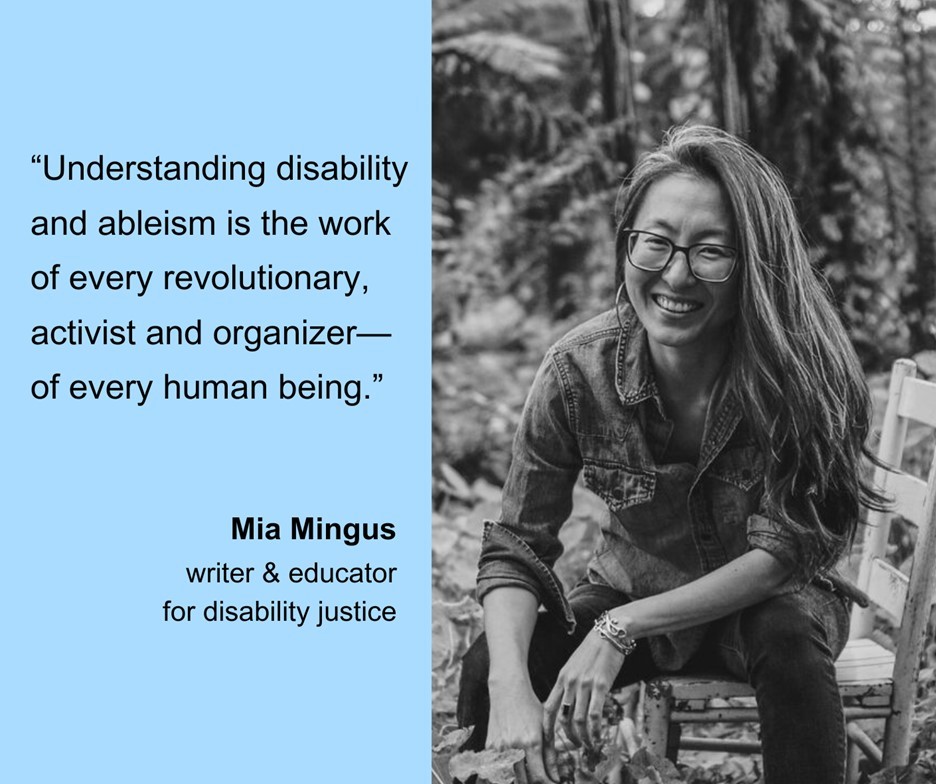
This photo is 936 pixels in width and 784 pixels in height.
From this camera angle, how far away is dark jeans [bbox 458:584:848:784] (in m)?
1.40

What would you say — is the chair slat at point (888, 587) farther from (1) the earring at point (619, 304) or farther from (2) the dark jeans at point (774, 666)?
(1) the earring at point (619, 304)

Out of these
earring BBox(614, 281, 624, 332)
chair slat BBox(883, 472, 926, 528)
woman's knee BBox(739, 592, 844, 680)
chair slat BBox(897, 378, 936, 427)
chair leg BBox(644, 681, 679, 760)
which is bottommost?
chair leg BBox(644, 681, 679, 760)

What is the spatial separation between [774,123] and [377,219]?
4.94 feet

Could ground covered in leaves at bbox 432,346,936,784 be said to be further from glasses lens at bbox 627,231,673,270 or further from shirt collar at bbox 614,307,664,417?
glasses lens at bbox 627,231,673,270

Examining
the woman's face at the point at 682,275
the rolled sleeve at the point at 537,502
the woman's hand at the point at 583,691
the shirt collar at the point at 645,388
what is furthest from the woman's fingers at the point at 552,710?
the woman's face at the point at 682,275

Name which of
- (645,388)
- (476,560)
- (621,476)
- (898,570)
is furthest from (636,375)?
(476,560)

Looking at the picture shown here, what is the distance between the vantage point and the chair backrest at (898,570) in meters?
1.61

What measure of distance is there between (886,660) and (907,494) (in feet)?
0.78

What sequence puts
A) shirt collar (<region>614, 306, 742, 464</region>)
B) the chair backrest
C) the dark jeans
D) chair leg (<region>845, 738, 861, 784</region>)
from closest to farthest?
the dark jeans
shirt collar (<region>614, 306, 742, 464</region>)
the chair backrest
chair leg (<region>845, 738, 861, 784</region>)

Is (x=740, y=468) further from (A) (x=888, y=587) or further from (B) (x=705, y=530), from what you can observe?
(A) (x=888, y=587)

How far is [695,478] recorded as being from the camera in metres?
1.54

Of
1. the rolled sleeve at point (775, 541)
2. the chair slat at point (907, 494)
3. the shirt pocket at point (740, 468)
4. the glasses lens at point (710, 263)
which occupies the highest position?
the glasses lens at point (710, 263)

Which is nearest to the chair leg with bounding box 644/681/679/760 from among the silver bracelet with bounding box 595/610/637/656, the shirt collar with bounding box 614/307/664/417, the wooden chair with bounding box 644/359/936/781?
the wooden chair with bounding box 644/359/936/781

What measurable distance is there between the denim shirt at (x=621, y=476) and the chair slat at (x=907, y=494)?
0.96ft
